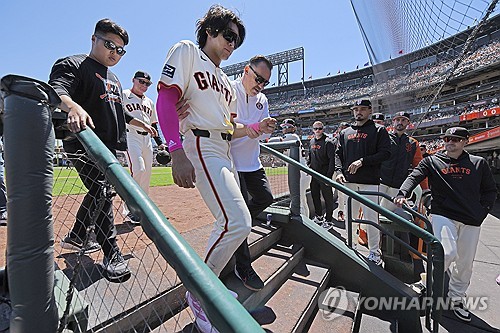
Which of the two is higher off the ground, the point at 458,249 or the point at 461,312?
the point at 458,249

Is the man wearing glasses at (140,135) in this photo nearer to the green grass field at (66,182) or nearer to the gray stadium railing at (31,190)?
the green grass field at (66,182)

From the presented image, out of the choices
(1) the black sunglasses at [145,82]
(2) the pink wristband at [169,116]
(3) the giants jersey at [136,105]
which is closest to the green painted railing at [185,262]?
(2) the pink wristband at [169,116]

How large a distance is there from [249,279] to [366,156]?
8.30ft

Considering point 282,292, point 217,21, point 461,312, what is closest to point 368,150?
point 461,312

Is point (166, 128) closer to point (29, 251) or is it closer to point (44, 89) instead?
point (44, 89)

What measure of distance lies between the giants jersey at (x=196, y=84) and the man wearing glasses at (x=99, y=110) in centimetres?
65

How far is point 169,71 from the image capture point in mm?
1652

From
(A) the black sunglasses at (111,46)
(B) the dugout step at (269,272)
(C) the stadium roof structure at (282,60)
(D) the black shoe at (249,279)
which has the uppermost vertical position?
(C) the stadium roof structure at (282,60)

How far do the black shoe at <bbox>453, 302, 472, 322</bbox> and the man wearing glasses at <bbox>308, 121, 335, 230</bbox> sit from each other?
2.43 metres

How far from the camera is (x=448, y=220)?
3176 mm

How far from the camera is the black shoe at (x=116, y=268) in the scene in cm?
178

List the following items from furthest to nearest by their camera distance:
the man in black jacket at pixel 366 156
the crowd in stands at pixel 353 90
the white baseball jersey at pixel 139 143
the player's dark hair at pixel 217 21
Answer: the crowd in stands at pixel 353 90, the man in black jacket at pixel 366 156, the white baseball jersey at pixel 139 143, the player's dark hair at pixel 217 21

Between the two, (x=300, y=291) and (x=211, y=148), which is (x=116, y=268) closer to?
(x=211, y=148)

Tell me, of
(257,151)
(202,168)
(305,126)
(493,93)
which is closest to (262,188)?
(257,151)
